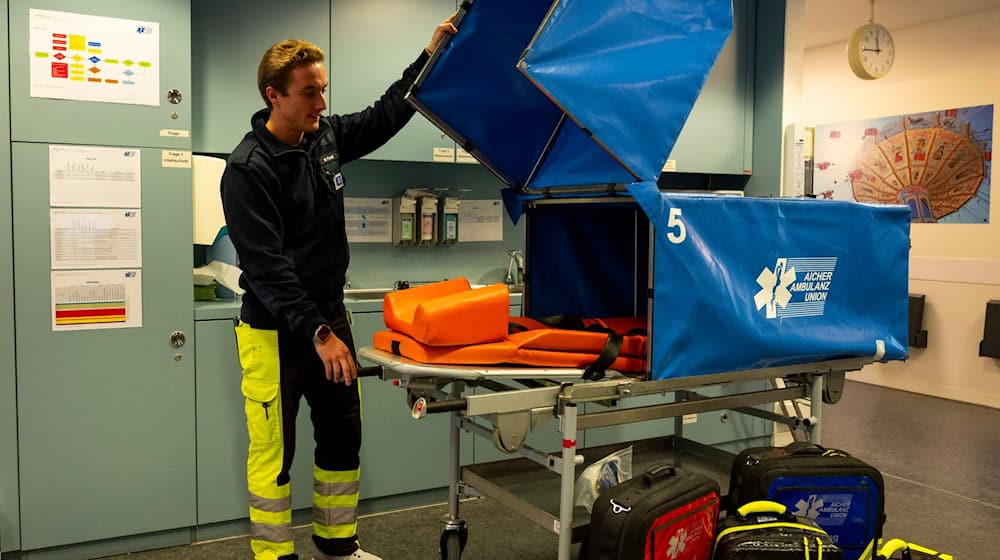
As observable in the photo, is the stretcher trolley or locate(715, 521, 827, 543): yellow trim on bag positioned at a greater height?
the stretcher trolley

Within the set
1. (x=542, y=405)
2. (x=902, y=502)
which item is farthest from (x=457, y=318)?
(x=902, y=502)

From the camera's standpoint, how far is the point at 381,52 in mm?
3434

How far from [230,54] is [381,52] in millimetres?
601

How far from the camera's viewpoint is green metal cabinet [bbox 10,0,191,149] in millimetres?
2699

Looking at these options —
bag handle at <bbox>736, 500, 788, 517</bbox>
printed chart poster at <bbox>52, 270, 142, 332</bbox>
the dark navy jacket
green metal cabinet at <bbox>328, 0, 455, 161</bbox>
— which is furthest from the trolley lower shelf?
green metal cabinet at <bbox>328, 0, 455, 161</bbox>

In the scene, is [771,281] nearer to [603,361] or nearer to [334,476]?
[603,361]

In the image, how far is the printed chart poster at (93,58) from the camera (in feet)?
8.93

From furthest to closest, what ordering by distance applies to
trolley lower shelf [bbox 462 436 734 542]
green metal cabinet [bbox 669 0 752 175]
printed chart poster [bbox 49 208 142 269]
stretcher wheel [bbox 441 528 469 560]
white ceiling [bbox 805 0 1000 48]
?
white ceiling [bbox 805 0 1000 48], green metal cabinet [bbox 669 0 752 175], printed chart poster [bbox 49 208 142 269], stretcher wheel [bbox 441 528 469 560], trolley lower shelf [bbox 462 436 734 542]

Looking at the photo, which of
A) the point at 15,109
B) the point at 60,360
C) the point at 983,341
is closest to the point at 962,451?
the point at 983,341

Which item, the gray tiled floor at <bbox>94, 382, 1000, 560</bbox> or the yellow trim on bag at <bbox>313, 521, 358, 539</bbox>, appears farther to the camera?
the gray tiled floor at <bbox>94, 382, 1000, 560</bbox>

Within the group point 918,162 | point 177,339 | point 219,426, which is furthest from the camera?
point 918,162

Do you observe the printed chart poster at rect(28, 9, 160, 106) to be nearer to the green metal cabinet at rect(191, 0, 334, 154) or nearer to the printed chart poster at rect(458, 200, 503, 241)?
the green metal cabinet at rect(191, 0, 334, 154)

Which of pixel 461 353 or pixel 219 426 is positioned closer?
pixel 461 353

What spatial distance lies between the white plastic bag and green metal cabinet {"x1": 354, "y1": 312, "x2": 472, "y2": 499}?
1.21 m
